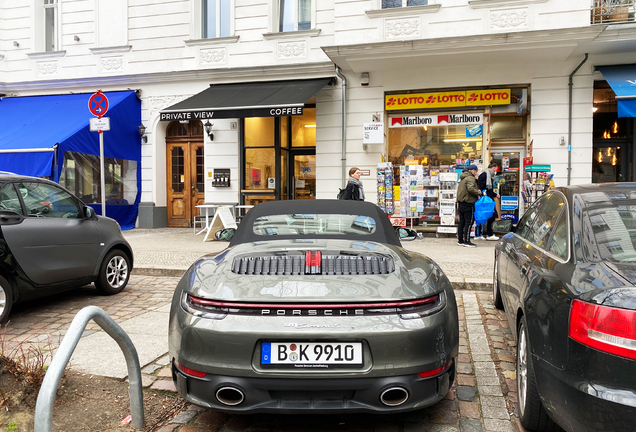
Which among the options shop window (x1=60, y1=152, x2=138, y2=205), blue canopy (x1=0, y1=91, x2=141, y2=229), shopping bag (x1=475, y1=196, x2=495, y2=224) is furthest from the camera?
shop window (x1=60, y1=152, x2=138, y2=205)

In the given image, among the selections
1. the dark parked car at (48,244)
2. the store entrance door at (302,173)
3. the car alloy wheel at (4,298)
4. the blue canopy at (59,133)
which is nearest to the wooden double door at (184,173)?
the blue canopy at (59,133)

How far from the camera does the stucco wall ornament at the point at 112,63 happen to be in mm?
14289

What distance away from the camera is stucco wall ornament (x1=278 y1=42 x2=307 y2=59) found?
41.4 ft

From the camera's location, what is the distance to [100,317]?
90.7 inches

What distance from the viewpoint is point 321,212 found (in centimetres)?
359

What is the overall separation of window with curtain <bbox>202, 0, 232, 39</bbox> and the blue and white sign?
924 centimetres

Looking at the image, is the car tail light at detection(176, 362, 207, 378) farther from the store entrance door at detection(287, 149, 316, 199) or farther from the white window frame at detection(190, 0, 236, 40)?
the white window frame at detection(190, 0, 236, 40)

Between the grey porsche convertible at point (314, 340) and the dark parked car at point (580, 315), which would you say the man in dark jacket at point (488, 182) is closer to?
the dark parked car at point (580, 315)

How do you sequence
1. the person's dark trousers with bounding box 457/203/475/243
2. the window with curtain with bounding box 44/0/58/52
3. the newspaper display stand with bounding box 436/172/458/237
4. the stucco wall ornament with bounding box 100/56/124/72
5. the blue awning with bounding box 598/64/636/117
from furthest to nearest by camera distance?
the window with curtain with bounding box 44/0/58/52
the stucco wall ornament with bounding box 100/56/124/72
the newspaper display stand with bounding box 436/172/458/237
the person's dark trousers with bounding box 457/203/475/243
the blue awning with bounding box 598/64/636/117

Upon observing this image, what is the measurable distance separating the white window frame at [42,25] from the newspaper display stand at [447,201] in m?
13.1

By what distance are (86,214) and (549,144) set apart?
33.4ft

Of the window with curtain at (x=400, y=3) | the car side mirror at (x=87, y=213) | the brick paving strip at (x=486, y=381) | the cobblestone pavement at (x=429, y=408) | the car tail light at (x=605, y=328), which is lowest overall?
the cobblestone pavement at (x=429, y=408)

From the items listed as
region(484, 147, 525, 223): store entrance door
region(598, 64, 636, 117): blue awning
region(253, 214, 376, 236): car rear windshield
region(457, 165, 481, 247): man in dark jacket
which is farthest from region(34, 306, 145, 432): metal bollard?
region(598, 64, 636, 117): blue awning

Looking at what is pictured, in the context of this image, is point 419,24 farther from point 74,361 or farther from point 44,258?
point 74,361
